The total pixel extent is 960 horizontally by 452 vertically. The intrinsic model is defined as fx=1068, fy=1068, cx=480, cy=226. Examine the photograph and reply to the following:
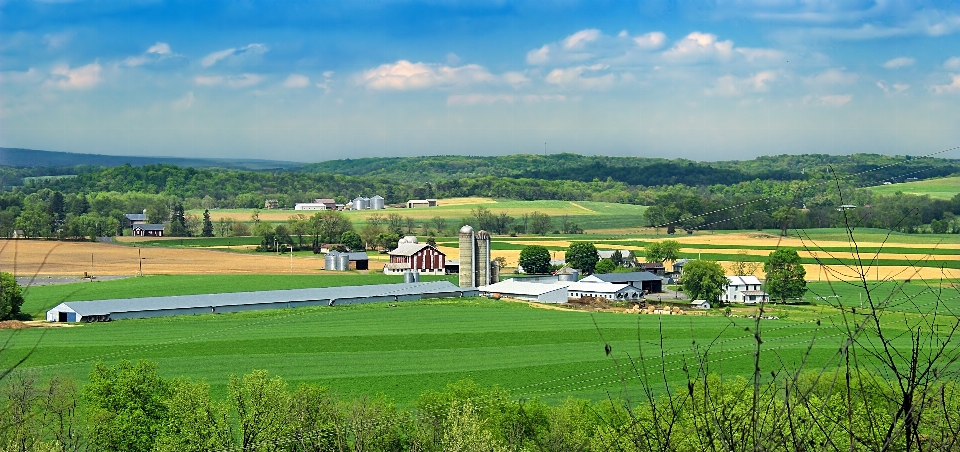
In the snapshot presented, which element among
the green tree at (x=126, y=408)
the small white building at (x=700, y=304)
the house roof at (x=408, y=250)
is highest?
the green tree at (x=126, y=408)

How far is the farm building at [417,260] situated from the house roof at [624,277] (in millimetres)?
16567

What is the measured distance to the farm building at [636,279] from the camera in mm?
70250

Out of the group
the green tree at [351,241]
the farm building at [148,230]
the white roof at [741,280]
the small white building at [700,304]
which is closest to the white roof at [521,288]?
the small white building at [700,304]

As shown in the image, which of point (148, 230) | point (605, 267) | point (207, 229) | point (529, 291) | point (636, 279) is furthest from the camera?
point (207, 229)

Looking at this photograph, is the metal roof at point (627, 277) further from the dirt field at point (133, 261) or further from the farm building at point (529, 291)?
the dirt field at point (133, 261)

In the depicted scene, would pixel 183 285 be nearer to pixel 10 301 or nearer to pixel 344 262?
pixel 344 262

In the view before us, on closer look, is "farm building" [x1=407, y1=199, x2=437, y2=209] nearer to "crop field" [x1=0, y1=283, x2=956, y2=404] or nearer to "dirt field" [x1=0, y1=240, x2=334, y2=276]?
"dirt field" [x1=0, y1=240, x2=334, y2=276]

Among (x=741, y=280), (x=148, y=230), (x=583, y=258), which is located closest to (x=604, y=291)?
(x=741, y=280)

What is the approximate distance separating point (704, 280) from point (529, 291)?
1072cm

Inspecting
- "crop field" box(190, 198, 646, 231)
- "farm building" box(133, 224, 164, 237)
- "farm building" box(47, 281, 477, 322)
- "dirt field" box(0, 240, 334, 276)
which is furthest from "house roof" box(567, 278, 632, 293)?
"farm building" box(133, 224, 164, 237)

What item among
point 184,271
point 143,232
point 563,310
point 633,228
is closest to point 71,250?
point 184,271

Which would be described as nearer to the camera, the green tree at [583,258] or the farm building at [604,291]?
the farm building at [604,291]

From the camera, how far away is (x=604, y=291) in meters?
66.8

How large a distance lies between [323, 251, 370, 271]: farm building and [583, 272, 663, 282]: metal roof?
72.6 feet
